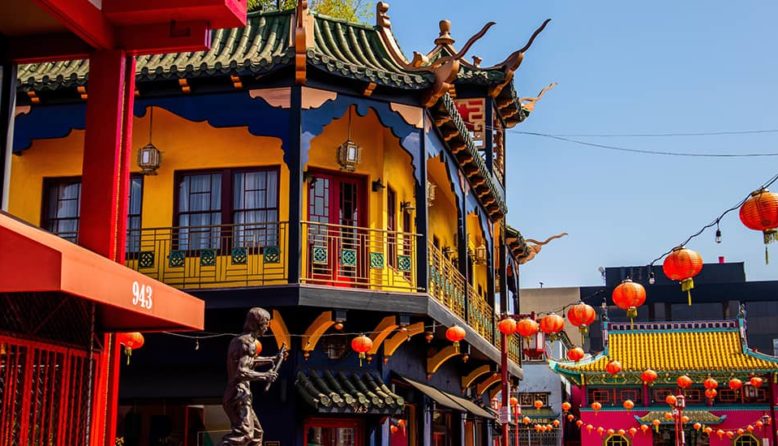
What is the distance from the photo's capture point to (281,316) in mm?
17656

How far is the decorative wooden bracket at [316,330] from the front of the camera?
57.8 feet

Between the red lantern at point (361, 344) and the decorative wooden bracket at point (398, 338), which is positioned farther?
the decorative wooden bracket at point (398, 338)

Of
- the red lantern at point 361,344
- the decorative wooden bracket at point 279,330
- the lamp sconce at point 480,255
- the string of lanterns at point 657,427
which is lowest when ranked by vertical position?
the string of lanterns at point 657,427

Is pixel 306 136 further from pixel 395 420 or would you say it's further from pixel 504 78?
pixel 504 78

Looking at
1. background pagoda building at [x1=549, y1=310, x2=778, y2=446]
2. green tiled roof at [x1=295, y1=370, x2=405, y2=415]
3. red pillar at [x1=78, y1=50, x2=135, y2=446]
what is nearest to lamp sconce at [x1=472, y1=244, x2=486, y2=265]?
green tiled roof at [x1=295, y1=370, x2=405, y2=415]

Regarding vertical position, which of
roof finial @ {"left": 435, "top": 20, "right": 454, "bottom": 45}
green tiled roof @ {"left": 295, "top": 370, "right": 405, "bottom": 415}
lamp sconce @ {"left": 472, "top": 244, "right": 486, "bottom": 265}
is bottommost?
green tiled roof @ {"left": 295, "top": 370, "right": 405, "bottom": 415}

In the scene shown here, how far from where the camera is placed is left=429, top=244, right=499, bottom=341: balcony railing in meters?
20.8

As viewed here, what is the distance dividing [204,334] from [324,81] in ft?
16.4

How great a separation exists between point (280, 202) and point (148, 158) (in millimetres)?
2638

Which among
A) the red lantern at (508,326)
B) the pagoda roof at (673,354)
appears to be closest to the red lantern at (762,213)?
the red lantern at (508,326)

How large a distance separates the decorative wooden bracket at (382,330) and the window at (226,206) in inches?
97.5

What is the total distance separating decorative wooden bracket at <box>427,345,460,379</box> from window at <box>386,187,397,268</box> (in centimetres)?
336

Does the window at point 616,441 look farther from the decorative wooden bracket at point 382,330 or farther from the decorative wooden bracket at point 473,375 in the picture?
the decorative wooden bracket at point 382,330

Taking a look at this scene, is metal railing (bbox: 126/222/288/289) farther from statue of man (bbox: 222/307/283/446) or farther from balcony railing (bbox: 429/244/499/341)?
statue of man (bbox: 222/307/283/446)
